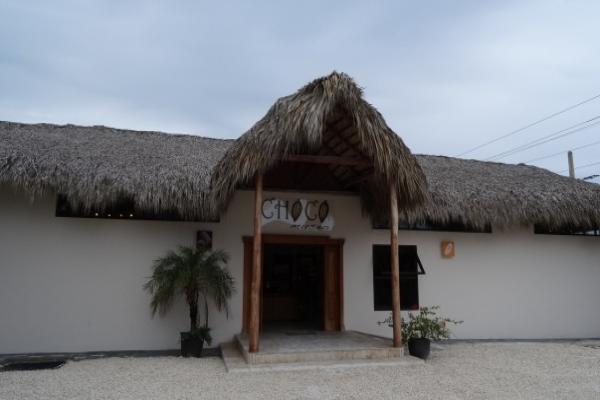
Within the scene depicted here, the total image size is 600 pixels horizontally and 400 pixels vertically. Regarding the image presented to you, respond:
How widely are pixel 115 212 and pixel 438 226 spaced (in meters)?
5.64

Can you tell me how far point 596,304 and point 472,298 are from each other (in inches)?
112

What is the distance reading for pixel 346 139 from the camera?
6012 mm

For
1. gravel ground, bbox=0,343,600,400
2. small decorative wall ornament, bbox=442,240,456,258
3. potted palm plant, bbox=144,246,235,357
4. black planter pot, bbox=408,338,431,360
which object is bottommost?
gravel ground, bbox=0,343,600,400

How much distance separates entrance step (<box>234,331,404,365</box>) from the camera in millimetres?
5070

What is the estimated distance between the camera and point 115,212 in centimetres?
645

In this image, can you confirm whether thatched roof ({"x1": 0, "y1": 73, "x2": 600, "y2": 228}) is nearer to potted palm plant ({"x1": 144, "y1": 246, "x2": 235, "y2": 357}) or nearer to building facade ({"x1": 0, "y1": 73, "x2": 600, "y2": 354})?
building facade ({"x1": 0, "y1": 73, "x2": 600, "y2": 354})

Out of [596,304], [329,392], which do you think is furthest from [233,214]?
[596,304]

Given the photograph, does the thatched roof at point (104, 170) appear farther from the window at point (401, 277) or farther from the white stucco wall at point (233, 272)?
the window at point (401, 277)

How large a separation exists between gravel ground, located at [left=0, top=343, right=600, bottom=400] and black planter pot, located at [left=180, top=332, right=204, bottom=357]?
0.16 metres

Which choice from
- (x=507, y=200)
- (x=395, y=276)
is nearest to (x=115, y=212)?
(x=395, y=276)

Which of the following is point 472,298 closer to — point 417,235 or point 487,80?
point 417,235

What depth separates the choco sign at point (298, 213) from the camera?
19.2 ft

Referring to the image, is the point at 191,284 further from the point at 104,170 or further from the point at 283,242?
the point at 104,170

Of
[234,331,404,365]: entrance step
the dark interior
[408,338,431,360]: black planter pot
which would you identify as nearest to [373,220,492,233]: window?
the dark interior
